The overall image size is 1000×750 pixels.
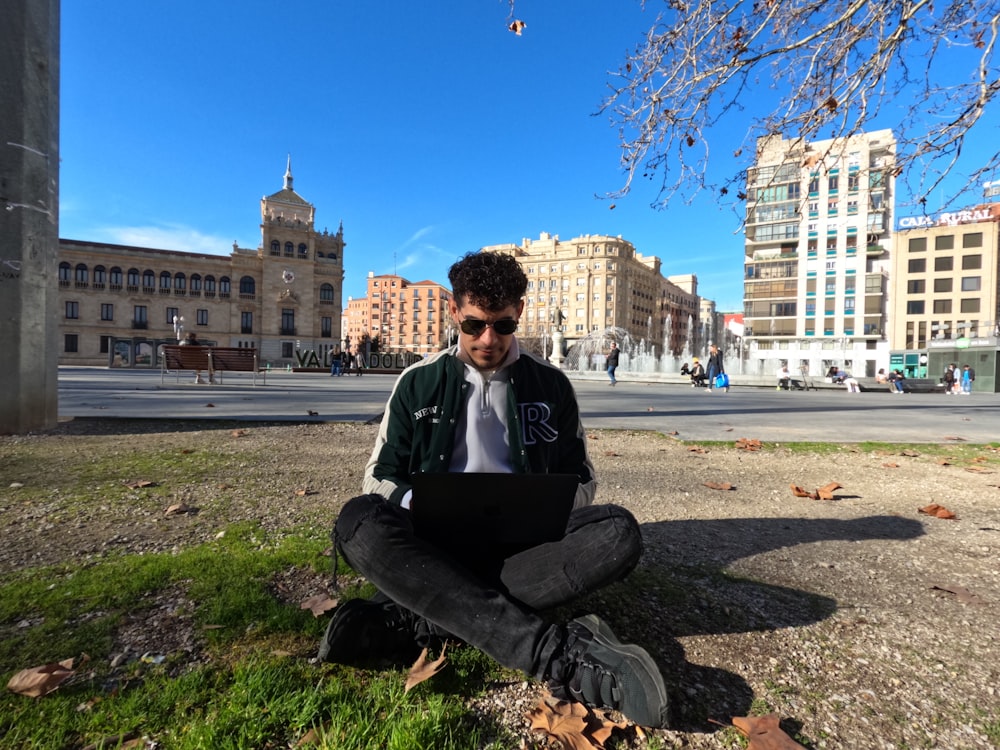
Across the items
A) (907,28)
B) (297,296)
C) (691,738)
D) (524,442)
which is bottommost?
(691,738)

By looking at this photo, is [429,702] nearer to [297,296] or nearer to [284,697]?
[284,697]

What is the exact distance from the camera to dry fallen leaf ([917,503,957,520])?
332cm

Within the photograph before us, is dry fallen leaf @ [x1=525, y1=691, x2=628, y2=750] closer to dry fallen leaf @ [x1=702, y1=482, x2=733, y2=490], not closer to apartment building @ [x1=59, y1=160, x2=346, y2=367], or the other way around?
dry fallen leaf @ [x1=702, y1=482, x2=733, y2=490]

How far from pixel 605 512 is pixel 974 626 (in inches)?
59.2

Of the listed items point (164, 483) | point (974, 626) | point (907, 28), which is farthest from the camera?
point (907, 28)

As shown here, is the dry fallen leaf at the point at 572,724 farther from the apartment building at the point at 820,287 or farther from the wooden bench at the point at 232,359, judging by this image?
the apartment building at the point at 820,287

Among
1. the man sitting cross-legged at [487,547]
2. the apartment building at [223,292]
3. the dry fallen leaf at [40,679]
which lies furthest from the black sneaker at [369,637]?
the apartment building at [223,292]

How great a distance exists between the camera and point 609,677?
1368mm

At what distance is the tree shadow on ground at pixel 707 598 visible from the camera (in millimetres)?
1507

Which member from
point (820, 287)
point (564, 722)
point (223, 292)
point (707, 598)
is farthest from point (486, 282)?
point (820, 287)

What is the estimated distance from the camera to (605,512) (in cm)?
171

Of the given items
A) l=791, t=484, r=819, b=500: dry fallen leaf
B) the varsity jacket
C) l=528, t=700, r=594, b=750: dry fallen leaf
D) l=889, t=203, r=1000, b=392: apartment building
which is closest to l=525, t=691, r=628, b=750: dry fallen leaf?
l=528, t=700, r=594, b=750: dry fallen leaf

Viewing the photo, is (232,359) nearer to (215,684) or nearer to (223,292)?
(215,684)

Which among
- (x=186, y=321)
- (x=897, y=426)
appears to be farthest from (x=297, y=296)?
(x=897, y=426)
